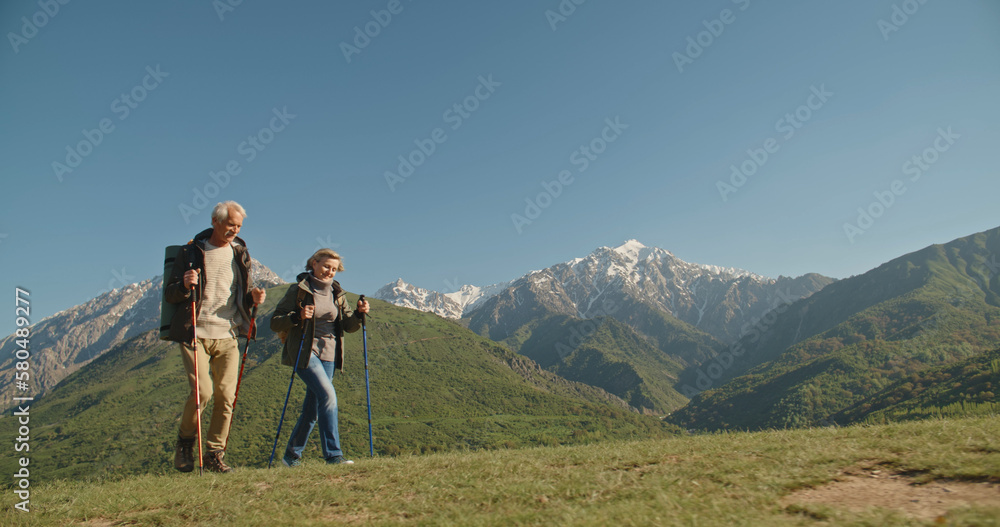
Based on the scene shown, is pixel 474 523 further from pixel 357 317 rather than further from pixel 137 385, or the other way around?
pixel 137 385

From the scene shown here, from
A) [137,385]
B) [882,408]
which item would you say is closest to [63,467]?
[137,385]

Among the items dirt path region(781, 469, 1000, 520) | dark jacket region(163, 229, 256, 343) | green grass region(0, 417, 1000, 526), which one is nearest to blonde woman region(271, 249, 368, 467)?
dark jacket region(163, 229, 256, 343)

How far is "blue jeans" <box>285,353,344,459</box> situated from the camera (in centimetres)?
870

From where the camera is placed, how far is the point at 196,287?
7973 millimetres

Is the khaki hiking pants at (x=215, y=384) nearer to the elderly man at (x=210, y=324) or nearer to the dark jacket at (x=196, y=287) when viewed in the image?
the elderly man at (x=210, y=324)

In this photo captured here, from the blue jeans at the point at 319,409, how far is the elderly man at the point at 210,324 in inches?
47.2

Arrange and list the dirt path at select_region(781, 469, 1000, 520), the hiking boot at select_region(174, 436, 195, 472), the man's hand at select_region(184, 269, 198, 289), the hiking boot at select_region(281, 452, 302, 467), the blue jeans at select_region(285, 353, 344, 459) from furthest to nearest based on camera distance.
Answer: the hiking boot at select_region(281, 452, 302, 467) → the blue jeans at select_region(285, 353, 344, 459) → the hiking boot at select_region(174, 436, 195, 472) → the man's hand at select_region(184, 269, 198, 289) → the dirt path at select_region(781, 469, 1000, 520)

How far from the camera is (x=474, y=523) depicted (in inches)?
174

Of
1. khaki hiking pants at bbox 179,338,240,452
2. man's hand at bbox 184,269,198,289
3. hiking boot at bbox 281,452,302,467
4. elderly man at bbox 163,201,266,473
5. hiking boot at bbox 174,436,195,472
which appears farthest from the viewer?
hiking boot at bbox 281,452,302,467

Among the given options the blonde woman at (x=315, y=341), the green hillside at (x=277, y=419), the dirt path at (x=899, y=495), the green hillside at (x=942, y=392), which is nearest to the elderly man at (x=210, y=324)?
the blonde woman at (x=315, y=341)

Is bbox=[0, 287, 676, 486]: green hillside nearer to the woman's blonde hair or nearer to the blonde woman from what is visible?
the blonde woman

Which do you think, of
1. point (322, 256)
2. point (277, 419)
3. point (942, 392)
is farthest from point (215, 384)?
point (942, 392)

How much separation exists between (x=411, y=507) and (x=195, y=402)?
4782 millimetres

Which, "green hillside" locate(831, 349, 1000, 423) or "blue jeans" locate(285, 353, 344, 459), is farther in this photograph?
"green hillside" locate(831, 349, 1000, 423)
